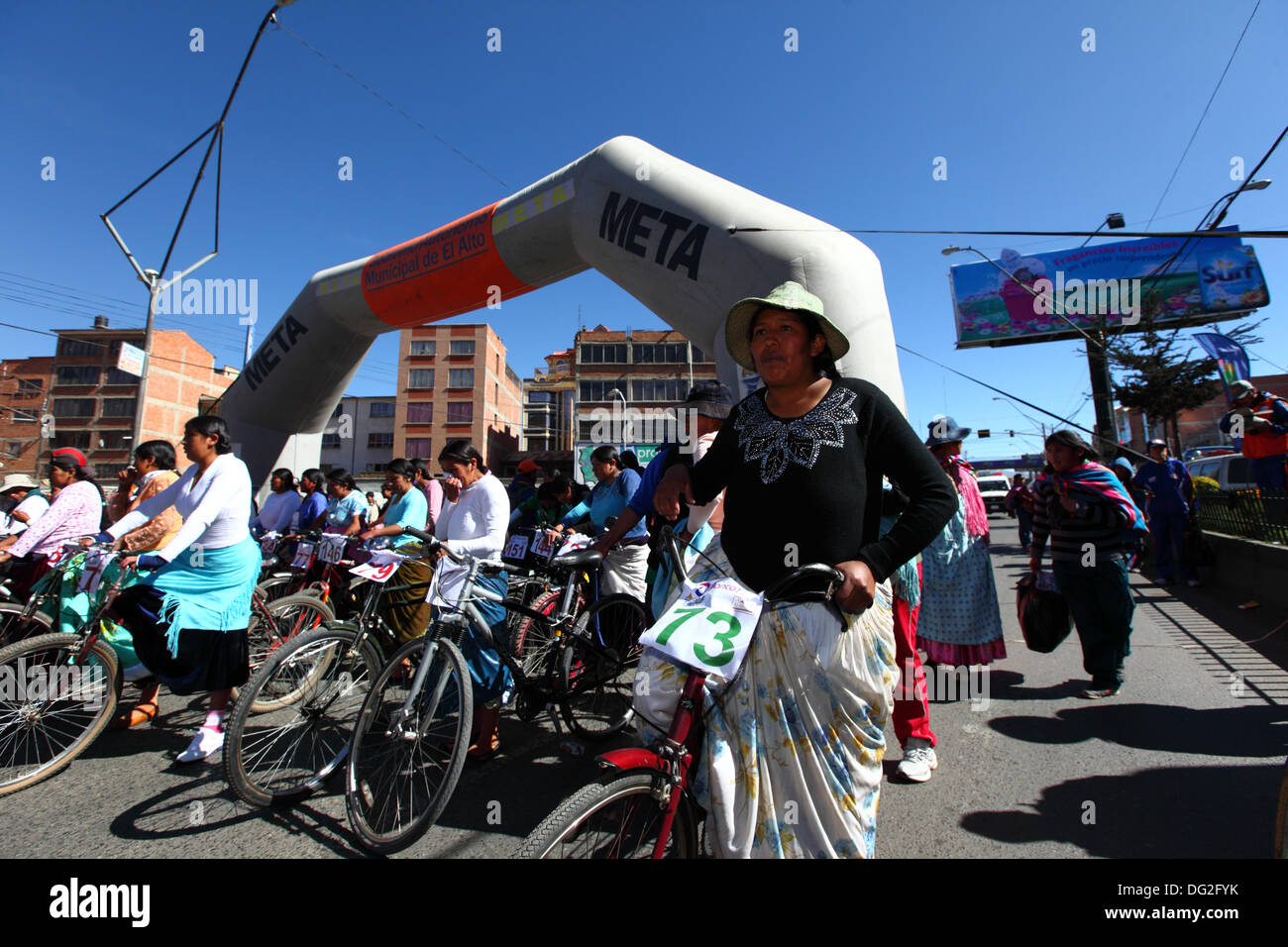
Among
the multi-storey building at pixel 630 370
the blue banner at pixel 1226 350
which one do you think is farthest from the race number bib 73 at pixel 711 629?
the multi-storey building at pixel 630 370

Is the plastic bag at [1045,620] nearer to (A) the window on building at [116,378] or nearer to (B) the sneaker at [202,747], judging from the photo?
(B) the sneaker at [202,747]

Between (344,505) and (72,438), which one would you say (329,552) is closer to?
(344,505)

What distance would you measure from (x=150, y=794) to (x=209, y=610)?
2.97ft

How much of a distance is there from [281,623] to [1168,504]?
391 inches

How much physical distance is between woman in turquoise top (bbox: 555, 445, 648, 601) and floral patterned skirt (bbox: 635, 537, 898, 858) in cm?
267

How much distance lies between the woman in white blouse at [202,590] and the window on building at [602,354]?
51.7 metres

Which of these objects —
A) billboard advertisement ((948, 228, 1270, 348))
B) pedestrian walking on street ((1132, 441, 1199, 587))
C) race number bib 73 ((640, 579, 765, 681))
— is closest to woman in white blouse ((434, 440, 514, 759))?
race number bib 73 ((640, 579, 765, 681))

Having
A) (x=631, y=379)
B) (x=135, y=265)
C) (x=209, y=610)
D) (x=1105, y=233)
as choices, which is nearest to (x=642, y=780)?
(x=209, y=610)

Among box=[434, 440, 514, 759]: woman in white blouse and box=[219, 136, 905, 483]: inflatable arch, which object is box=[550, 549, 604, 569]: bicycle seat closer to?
box=[434, 440, 514, 759]: woman in white blouse

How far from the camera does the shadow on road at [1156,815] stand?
2.37 meters

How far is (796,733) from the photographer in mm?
1607
